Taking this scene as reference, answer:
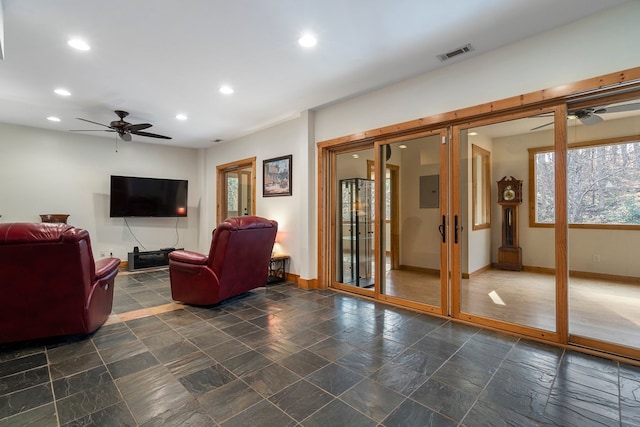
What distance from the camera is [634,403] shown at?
182cm

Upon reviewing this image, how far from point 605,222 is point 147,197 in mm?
8002

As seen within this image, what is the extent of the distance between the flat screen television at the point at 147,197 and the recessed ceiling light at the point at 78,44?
12.9 feet

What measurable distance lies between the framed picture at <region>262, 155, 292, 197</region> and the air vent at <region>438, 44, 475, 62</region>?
280 cm

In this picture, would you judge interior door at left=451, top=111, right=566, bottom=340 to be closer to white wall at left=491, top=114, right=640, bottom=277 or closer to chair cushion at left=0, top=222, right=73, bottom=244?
white wall at left=491, top=114, right=640, bottom=277

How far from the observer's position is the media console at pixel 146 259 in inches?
242

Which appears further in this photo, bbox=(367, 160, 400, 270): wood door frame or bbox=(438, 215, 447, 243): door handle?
bbox=(367, 160, 400, 270): wood door frame

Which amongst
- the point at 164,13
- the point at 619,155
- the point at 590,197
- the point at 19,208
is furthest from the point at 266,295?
the point at 19,208

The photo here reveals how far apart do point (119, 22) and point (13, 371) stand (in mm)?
2915

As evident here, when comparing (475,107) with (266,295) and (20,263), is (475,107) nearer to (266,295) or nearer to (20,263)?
(266,295)

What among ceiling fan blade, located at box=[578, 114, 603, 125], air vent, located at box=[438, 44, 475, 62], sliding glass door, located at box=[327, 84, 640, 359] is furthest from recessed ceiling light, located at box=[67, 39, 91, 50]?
ceiling fan blade, located at box=[578, 114, 603, 125]

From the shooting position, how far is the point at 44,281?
2.42m

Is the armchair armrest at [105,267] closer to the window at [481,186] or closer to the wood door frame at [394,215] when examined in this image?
the wood door frame at [394,215]

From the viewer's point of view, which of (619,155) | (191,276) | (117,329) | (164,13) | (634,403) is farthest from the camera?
(191,276)

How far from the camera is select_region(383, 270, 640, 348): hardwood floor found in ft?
9.11
